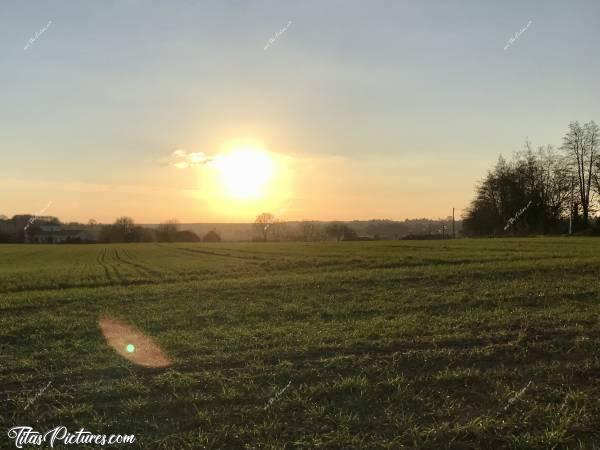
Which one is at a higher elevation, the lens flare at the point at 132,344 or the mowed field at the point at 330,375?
the mowed field at the point at 330,375

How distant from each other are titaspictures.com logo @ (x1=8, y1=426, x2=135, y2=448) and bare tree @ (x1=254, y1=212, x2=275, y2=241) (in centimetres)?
16309

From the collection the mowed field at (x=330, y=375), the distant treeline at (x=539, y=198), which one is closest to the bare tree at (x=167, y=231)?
the distant treeline at (x=539, y=198)

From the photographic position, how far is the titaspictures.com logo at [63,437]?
5703mm

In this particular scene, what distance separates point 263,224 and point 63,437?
170 metres

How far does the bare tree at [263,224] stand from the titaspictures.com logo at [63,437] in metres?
163

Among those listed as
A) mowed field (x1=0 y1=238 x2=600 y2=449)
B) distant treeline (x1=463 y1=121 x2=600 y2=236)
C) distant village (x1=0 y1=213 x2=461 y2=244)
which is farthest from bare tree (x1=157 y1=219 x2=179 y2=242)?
mowed field (x1=0 y1=238 x2=600 y2=449)

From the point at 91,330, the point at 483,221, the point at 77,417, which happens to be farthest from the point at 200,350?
the point at 483,221

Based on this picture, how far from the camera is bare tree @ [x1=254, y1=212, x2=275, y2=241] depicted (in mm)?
171938

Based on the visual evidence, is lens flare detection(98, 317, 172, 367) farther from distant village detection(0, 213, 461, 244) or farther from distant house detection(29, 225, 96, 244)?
distant house detection(29, 225, 96, 244)

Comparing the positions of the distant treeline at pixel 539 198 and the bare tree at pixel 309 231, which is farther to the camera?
the bare tree at pixel 309 231

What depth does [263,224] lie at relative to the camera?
17525cm

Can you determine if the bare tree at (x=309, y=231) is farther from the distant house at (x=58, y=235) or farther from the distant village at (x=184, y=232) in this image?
the distant house at (x=58, y=235)

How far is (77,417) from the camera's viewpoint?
6352mm

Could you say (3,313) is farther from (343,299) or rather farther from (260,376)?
(260,376)
